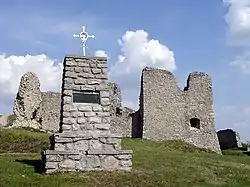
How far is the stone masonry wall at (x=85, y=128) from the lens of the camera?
534 inches

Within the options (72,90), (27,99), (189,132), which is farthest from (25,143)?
(189,132)

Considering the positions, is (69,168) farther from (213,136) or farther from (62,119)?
→ (213,136)

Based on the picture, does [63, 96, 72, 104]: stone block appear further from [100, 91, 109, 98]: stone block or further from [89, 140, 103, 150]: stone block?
[89, 140, 103, 150]: stone block

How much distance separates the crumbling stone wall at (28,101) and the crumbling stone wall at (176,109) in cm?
717

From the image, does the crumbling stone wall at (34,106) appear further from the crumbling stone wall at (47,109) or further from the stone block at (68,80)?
the stone block at (68,80)

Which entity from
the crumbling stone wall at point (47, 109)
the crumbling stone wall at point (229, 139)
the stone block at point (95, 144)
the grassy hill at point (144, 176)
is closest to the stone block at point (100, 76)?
the stone block at point (95, 144)

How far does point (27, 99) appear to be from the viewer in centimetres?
3497

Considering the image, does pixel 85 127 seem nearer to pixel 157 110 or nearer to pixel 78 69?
pixel 78 69

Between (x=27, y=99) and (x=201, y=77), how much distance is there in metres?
12.0

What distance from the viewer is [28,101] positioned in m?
35.0

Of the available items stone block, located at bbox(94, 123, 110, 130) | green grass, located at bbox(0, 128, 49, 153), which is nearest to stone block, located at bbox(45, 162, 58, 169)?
stone block, located at bbox(94, 123, 110, 130)

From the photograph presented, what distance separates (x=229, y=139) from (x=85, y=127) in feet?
105

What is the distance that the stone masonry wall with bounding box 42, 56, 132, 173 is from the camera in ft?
44.5

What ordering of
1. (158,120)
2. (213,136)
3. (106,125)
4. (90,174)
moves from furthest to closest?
(213,136)
(158,120)
(106,125)
(90,174)
